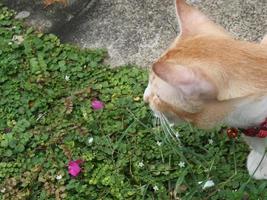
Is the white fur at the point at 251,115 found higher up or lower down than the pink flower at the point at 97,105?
higher up

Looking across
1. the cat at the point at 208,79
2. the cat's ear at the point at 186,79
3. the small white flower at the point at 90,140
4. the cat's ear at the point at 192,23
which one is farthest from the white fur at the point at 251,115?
the small white flower at the point at 90,140

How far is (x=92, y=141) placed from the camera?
3.48 m

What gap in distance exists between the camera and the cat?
222cm

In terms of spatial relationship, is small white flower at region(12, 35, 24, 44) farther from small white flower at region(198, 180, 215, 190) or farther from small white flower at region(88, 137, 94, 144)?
small white flower at region(198, 180, 215, 190)

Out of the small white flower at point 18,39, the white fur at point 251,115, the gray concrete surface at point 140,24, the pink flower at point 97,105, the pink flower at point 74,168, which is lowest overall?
the pink flower at point 74,168

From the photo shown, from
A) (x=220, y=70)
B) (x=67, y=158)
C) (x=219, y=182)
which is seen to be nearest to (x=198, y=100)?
(x=220, y=70)

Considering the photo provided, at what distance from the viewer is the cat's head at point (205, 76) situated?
2209mm

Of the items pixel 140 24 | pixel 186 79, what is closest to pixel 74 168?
pixel 140 24

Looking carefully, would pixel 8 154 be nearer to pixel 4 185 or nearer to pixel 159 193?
pixel 4 185

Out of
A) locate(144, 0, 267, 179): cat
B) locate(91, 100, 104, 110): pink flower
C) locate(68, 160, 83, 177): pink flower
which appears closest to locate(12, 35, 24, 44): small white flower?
locate(91, 100, 104, 110): pink flower

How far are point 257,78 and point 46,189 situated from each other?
1.53 meters

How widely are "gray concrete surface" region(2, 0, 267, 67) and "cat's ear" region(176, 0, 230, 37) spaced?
45.8 inches

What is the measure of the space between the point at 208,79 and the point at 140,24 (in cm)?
181

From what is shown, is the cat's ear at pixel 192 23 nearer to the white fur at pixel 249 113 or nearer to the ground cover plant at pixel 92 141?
the white fur at pixel 249 113
